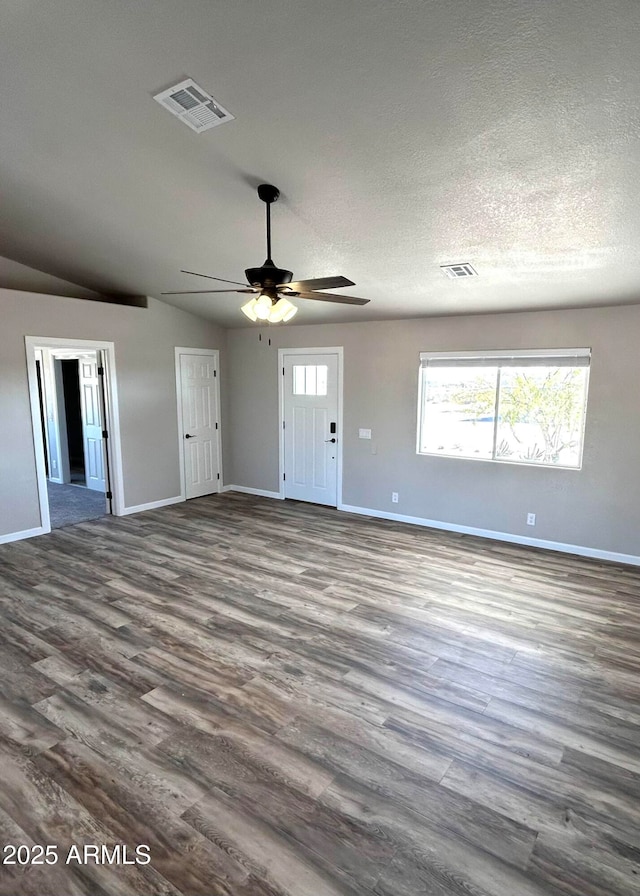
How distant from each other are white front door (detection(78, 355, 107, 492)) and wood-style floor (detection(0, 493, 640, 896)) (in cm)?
315

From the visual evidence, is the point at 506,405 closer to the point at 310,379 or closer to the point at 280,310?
the point at 310,379

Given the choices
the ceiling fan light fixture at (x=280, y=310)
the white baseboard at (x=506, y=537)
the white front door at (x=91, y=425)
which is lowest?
the white baseboard at (x=506, y=537)

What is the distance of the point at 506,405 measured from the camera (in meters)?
5.22

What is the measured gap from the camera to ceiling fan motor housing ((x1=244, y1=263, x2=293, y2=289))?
2.87m

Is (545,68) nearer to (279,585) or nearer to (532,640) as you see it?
(532,640)

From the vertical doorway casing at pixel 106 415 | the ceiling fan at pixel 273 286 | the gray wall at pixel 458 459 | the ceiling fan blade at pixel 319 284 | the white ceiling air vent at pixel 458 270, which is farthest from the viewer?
the vertical doorway casing at pixel 106 415

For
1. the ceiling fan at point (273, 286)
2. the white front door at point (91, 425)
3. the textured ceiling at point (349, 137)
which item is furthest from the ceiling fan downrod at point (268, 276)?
the white front door at point (91, 425)

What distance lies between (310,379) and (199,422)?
5.96 ft

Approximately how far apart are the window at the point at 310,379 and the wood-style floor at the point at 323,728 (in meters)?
2.82

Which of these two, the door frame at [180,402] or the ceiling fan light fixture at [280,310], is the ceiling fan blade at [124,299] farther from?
the ceiling fan light fixture at [280,310]

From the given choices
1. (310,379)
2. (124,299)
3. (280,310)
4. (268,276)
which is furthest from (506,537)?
(124,299)

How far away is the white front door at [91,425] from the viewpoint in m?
7.14

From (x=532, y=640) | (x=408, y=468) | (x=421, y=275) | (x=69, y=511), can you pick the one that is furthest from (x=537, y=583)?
(x=69, y=511)

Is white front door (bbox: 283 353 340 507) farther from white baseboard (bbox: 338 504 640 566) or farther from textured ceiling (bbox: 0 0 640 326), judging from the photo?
textured ceiling (bbox: 0 0 640 326)
